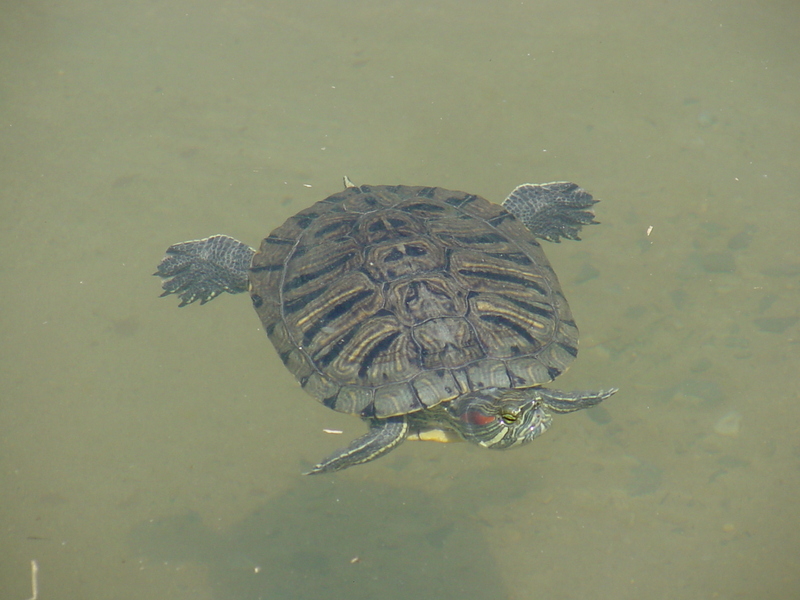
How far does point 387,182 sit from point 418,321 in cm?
242

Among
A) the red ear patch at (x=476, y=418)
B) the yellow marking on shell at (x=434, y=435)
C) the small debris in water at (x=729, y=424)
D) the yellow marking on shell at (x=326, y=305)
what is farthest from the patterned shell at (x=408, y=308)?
the small debris in water at (x=729, y=424)

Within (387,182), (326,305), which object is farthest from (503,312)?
(387,182)

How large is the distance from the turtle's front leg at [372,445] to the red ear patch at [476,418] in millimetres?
479

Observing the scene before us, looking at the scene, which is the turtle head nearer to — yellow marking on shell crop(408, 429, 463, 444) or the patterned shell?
the patterned shell

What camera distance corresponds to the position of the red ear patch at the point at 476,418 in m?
3.10

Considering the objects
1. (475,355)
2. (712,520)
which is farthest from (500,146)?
(712,520)

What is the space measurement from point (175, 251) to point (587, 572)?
12.9 feet

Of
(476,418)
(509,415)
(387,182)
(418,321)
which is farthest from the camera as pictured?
(387,182)

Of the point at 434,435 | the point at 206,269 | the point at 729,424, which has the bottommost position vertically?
the point at 729,424

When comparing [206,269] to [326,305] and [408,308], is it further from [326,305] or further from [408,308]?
[408,308]

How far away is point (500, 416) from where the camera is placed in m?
3.06

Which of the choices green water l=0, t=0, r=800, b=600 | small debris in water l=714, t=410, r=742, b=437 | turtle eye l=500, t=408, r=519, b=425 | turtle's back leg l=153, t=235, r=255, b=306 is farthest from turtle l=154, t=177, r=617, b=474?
small debris in water l=714, t=410, r=742, b=437

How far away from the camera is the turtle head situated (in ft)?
9.93

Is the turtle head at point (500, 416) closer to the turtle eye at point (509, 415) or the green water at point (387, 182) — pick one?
the turtle eye at point (509, 415)
